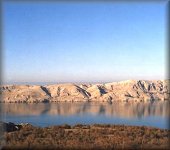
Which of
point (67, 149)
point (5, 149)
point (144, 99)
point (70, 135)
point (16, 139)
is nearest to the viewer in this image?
point (5, 149)

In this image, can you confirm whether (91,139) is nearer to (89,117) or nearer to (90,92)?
(89,117)

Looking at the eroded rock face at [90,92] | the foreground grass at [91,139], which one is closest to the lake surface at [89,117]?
the foreground grass at [91,139]

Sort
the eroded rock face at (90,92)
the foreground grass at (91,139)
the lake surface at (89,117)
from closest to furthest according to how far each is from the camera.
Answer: the foreground grass at (91,139), the lake surface at (89,117), the eroded rock face at (90,92)

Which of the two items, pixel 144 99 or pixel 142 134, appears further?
pixel 144 99

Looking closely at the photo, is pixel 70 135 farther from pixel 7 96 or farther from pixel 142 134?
pixel 7 96

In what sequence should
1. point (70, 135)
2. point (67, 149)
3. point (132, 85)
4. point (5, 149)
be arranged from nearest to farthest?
1. point (5, 149)
2. point (67, 149)
3. point (70, 135)
4. point (132, 85)

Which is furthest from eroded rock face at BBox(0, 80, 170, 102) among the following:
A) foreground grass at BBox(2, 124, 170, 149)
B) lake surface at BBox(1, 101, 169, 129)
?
foreground grass at BBox(2, 124, 170, 149)

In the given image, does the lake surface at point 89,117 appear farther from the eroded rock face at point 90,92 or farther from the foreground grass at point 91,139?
the eroded rock face at point 90,92

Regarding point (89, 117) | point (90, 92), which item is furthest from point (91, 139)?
point (90, 92)

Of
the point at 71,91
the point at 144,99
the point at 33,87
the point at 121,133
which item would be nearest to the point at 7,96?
the point at 33,87
